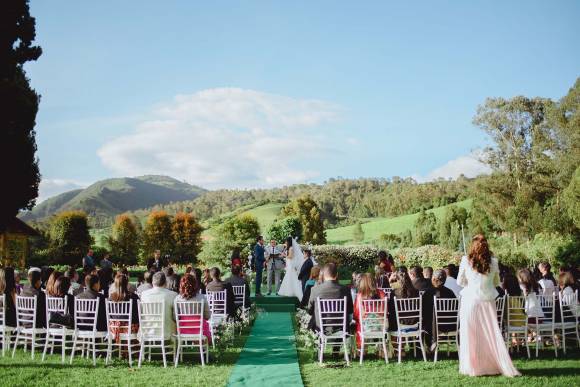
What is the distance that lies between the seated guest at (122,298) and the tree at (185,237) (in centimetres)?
3575

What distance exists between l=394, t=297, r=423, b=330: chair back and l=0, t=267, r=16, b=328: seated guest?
6.38 m

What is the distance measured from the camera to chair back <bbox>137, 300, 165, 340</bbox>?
7895 mm

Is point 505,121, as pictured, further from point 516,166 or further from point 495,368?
point 495,368

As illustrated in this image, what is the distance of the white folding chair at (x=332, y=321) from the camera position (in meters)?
8.03

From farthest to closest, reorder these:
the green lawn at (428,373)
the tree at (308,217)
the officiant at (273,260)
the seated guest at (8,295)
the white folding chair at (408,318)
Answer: the tree at (308,217), the officiant at (273,260), the seated guest at (8,295), the white folding chair at (408,318), the green lawn at (428,373)

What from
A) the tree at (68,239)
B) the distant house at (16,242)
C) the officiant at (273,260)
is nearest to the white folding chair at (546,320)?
the officiant at (273,260)

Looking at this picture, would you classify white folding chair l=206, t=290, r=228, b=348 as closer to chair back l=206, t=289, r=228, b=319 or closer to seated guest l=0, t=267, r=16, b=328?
chair back l=206, t=289, r=228, b=319

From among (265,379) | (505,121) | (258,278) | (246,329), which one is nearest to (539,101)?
(505,121)

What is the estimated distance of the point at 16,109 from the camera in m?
21.2

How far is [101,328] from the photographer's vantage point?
8.55 meters

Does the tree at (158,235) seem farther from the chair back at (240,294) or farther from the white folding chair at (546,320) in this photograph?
the white folding chair at (546,320)

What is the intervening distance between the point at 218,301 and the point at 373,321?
3356mm

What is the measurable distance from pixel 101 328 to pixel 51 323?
799mm

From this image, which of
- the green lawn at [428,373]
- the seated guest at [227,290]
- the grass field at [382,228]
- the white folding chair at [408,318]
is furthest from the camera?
the grass field at [382,228]
